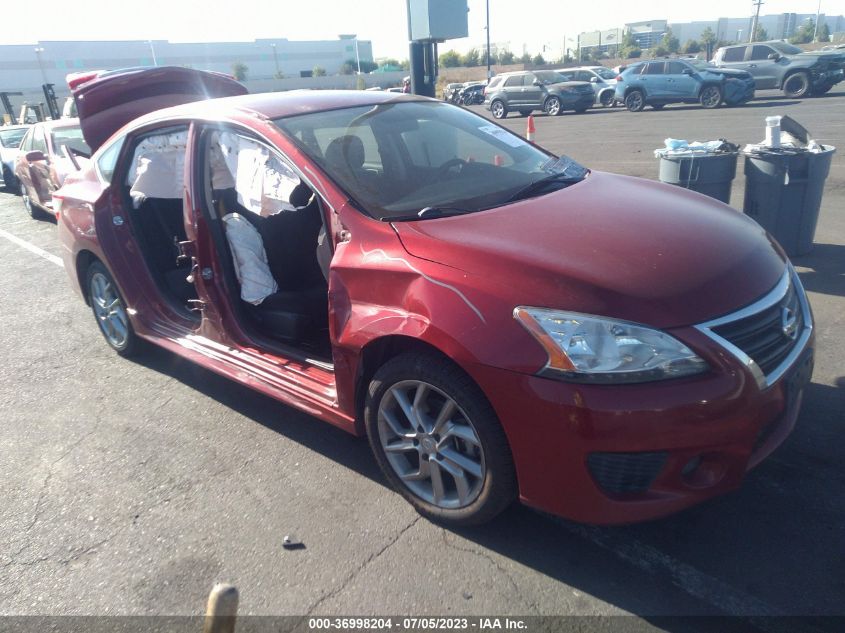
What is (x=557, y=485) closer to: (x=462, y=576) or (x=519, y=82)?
(x=462, y=576)

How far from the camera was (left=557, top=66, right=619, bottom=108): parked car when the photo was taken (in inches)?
1057

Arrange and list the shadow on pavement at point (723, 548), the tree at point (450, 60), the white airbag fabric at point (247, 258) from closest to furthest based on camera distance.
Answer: the shadow on pavement at point (723, 548), the white airbag fabric at point (247, 258), the tree at point (450, 60)

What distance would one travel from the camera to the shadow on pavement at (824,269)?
515cm

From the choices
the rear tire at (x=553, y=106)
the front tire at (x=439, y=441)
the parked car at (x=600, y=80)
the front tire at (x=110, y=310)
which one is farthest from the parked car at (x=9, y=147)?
the parked car at (x=600, y=80)

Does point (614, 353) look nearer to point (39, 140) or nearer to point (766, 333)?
point (766, 333)

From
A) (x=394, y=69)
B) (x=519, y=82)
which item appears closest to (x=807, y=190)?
(x=519, y=82)

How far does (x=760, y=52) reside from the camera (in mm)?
23156

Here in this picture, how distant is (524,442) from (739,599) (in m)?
0.92

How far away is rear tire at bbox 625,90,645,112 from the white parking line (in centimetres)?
1994

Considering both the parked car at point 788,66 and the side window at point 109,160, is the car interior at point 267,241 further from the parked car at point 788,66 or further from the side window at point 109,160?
the parked car at point 788,66

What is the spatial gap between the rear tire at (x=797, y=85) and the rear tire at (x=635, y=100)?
4.54 metres

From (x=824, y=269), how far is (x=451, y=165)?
12.1 feet

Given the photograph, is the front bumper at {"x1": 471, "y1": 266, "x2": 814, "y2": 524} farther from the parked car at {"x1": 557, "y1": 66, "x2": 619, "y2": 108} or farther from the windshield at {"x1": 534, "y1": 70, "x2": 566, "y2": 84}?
the windshield at {"x1": 534, "y1": 70, "x2": 566, "y2": 84}

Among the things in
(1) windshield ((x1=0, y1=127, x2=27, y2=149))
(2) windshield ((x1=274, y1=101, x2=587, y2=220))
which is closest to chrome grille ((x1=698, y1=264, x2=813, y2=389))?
(2) windshield ((x1=274, y1=101, x2=587, y2=220))
